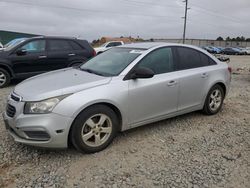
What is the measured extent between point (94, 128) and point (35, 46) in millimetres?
6190

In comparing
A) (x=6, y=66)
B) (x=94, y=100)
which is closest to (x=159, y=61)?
(x=94, y=100)

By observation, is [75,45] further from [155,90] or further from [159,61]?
[155,90]

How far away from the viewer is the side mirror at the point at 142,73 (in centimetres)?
421

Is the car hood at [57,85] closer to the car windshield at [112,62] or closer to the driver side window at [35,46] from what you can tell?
the car windshield at [112,62]

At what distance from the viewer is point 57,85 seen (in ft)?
12.8

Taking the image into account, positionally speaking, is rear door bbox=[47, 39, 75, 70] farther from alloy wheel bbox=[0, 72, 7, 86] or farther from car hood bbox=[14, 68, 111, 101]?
car hood bbox=[14, 68, 111, 101]

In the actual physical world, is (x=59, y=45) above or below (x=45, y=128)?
above

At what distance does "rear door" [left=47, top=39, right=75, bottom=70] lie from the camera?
933 centimetres

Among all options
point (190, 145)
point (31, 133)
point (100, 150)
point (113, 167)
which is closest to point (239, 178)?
point (190, 145)

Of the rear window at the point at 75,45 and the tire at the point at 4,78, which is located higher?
the rear window at the point at 75,45

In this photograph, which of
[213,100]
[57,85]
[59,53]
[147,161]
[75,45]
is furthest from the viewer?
[75,45]

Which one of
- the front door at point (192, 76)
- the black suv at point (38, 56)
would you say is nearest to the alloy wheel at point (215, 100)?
the front door at point (192, 76)

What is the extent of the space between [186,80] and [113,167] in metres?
2.18

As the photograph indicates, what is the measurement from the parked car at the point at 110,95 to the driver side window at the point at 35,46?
461 cm
